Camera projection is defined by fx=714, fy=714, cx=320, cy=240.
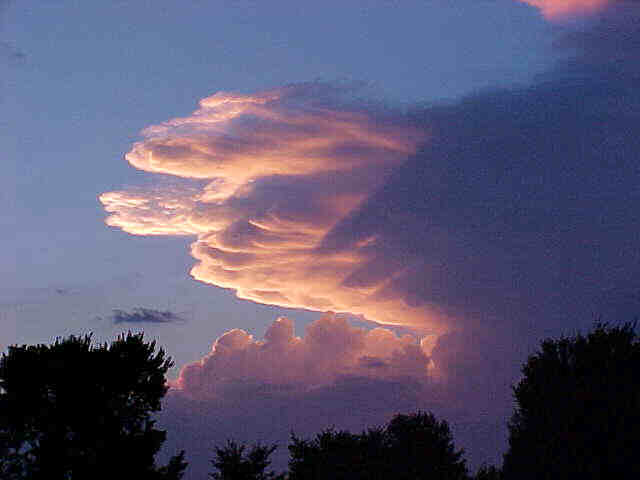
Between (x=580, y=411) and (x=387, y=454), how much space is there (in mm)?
35098

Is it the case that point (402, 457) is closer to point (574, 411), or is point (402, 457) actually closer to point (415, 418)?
point (415, 418)

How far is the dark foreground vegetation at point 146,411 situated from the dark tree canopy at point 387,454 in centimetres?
2292

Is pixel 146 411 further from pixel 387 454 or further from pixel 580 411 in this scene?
pixel 387 454

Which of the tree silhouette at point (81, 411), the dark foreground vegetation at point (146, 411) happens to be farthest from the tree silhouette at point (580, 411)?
the tree silhouette at point (81, 411)

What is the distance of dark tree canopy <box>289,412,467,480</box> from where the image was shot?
6662cm

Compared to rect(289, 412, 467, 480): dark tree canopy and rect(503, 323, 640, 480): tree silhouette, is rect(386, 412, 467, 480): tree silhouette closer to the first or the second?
rect(289, 412, 467, 480): dark tree canopy

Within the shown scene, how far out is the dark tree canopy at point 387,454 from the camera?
2623 inches

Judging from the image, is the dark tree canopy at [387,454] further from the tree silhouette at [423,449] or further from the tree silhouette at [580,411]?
the tree silhouette at [580,411]

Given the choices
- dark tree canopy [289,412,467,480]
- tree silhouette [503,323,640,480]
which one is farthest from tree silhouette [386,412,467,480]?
tree silhouette [503,323,640,480]

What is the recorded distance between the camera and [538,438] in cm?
4431

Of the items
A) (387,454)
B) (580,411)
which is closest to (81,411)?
(580,411)

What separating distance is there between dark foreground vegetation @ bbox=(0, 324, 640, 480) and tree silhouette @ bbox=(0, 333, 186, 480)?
2.2 inches

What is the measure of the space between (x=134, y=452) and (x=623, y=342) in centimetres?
3139

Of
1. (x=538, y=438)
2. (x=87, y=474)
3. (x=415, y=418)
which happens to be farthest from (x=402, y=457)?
(x=87, y=474)
